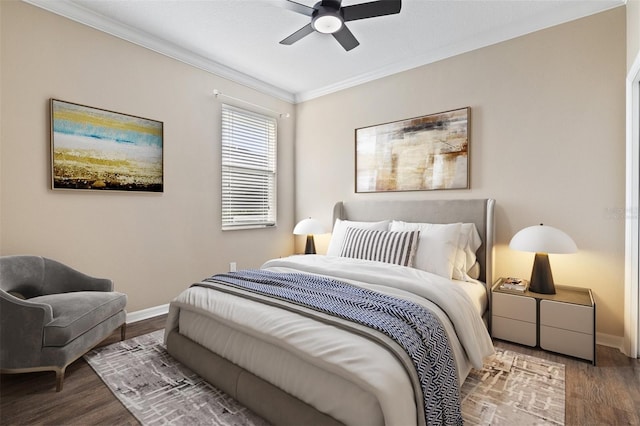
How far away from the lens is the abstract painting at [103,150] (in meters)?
2.55

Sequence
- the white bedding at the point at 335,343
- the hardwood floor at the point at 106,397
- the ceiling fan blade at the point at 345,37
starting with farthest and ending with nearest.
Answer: the ceiling fan blade at the point at 345,37, the hardwood floor at the point at 106,397, the white bedding at the point at 335,343

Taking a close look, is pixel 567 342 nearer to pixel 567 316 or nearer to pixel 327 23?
pixel 567 316

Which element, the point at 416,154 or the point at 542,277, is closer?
the point at 542,277

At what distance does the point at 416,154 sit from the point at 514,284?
1.61 metres

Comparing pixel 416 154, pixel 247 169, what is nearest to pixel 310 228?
pixel 247 169

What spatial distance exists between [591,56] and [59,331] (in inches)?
173

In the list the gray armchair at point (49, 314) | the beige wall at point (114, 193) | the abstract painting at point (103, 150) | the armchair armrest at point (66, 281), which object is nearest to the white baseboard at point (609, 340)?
the beige wall at point (114, 193)

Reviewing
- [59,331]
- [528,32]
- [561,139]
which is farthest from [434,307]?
[528,32]

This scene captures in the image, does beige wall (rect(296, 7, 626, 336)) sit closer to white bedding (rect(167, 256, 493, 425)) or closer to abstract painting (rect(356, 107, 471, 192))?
abstract painting (rect(356, 107, 471, 192))

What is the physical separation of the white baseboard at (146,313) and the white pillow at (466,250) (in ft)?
9.46

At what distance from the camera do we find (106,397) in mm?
1846

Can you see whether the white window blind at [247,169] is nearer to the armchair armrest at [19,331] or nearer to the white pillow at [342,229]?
the white pillow at [342,229]

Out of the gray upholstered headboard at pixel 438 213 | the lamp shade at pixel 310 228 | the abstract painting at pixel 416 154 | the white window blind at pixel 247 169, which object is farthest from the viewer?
the lamp shade at pixel 310 228

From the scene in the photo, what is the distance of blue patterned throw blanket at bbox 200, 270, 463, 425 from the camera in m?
1.40
